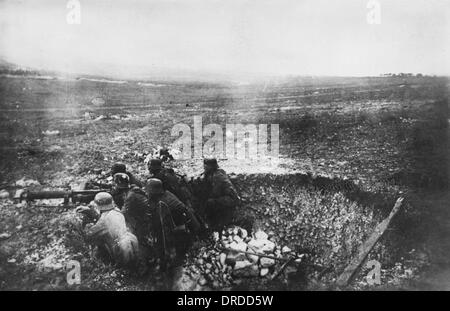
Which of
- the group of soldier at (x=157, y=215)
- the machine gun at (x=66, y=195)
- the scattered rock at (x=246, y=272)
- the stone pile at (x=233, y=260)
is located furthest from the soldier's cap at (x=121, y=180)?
the scattered rock at (x=246, y=272)

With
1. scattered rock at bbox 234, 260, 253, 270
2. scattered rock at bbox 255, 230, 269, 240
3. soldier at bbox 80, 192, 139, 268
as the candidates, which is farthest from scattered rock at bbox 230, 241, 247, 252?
soldier at bbox 80, 192, 139, 268

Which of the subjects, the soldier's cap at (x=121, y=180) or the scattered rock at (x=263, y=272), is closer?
the scattered rock at (x=263, y=272)

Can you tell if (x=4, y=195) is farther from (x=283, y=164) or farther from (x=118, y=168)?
(x=283, y=164)

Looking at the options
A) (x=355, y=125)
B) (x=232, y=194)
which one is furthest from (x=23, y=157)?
(x=355, y=125)

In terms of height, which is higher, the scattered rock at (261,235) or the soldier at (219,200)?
the soldier at (219,200)

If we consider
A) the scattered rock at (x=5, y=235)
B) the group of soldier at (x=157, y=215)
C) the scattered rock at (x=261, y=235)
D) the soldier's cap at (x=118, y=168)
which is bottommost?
the scattered rock at (x=261, y=235)

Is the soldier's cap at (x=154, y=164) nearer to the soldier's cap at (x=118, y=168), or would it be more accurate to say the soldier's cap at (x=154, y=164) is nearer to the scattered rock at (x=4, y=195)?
the soldier's cap at (x=118, y=168)
